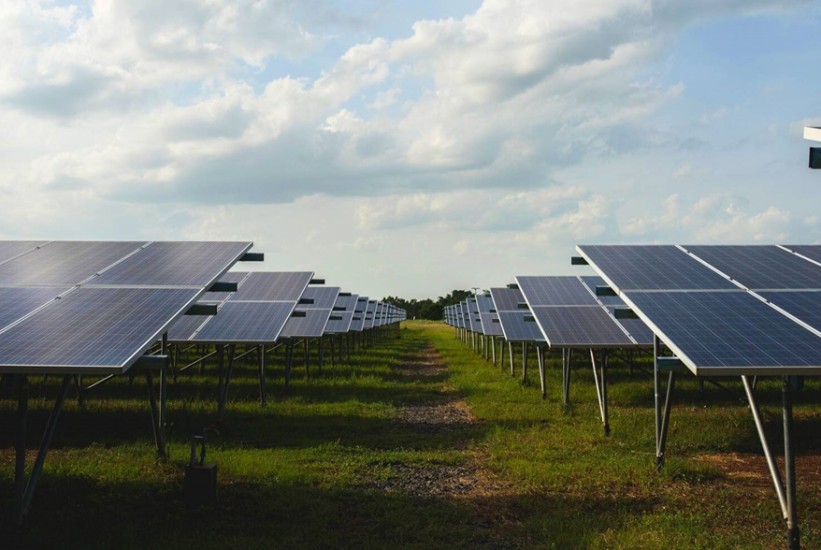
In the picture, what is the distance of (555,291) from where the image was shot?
22609mm

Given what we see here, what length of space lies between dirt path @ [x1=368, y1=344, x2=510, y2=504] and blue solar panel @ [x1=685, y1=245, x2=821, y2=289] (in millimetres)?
5530

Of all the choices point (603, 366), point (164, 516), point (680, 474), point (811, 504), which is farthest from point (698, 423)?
point (164, 516)

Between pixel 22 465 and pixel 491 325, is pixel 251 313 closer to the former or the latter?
pixel 22 465

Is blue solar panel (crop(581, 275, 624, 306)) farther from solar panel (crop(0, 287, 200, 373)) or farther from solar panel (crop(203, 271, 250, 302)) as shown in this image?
solar panel (crop(0, 287, 200, 373))

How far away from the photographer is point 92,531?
7934mm

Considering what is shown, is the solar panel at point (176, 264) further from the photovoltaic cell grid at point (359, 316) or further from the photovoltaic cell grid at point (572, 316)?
the photovoltaic cell grid at point (359, 316)

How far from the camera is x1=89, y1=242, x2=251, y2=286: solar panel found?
11609 millimetres

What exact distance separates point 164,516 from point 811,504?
8.26 meters

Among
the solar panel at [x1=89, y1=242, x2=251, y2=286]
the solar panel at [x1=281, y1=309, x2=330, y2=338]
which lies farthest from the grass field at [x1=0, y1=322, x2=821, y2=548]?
the solar panel at [x1=281, y1=309, x2=330, y2=338]

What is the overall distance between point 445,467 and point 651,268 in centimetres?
525

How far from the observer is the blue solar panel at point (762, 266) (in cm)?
1196

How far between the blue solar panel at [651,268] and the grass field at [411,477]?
115 inches

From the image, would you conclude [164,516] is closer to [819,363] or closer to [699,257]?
[819,363]

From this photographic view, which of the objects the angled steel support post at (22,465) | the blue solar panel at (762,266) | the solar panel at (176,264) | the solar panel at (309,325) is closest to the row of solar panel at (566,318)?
the blue solar panel at (762,266)
